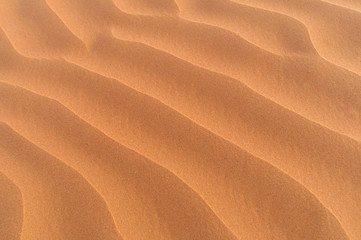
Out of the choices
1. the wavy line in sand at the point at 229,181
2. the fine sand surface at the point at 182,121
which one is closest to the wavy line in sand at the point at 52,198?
the fine sand surface at the point at 182,121

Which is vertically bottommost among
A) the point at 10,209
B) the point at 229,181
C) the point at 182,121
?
the point at 10,209

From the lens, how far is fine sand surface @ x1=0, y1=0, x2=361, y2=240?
1220mm

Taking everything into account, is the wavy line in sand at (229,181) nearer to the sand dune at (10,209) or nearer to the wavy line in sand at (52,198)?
the wavy line in sand at (52,198)

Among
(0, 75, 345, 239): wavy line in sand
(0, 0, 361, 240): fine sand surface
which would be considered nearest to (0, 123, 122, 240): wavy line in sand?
(0, 0, 361, 240): fine sand surface

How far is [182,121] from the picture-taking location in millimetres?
1464

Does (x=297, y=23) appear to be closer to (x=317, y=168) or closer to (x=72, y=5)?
(x=317, y=168)

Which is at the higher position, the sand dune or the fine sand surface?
the fine sand surface

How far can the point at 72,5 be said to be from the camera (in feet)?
6.68

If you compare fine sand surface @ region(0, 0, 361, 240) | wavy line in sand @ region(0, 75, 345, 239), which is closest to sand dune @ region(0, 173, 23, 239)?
fine sand surface @ region(0, 0, 361, 240)

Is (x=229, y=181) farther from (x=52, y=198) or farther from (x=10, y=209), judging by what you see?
(x=10, y=209)

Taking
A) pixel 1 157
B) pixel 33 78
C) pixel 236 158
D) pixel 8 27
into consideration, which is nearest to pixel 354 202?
pixel 236 158

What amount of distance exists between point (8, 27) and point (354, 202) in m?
1.89

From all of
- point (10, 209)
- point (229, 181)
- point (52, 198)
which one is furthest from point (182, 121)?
point (10, 209)

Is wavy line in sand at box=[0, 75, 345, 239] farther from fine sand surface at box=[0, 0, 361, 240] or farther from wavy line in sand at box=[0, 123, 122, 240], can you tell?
wavy line in sand at box=[0, 123, 122, 240]
